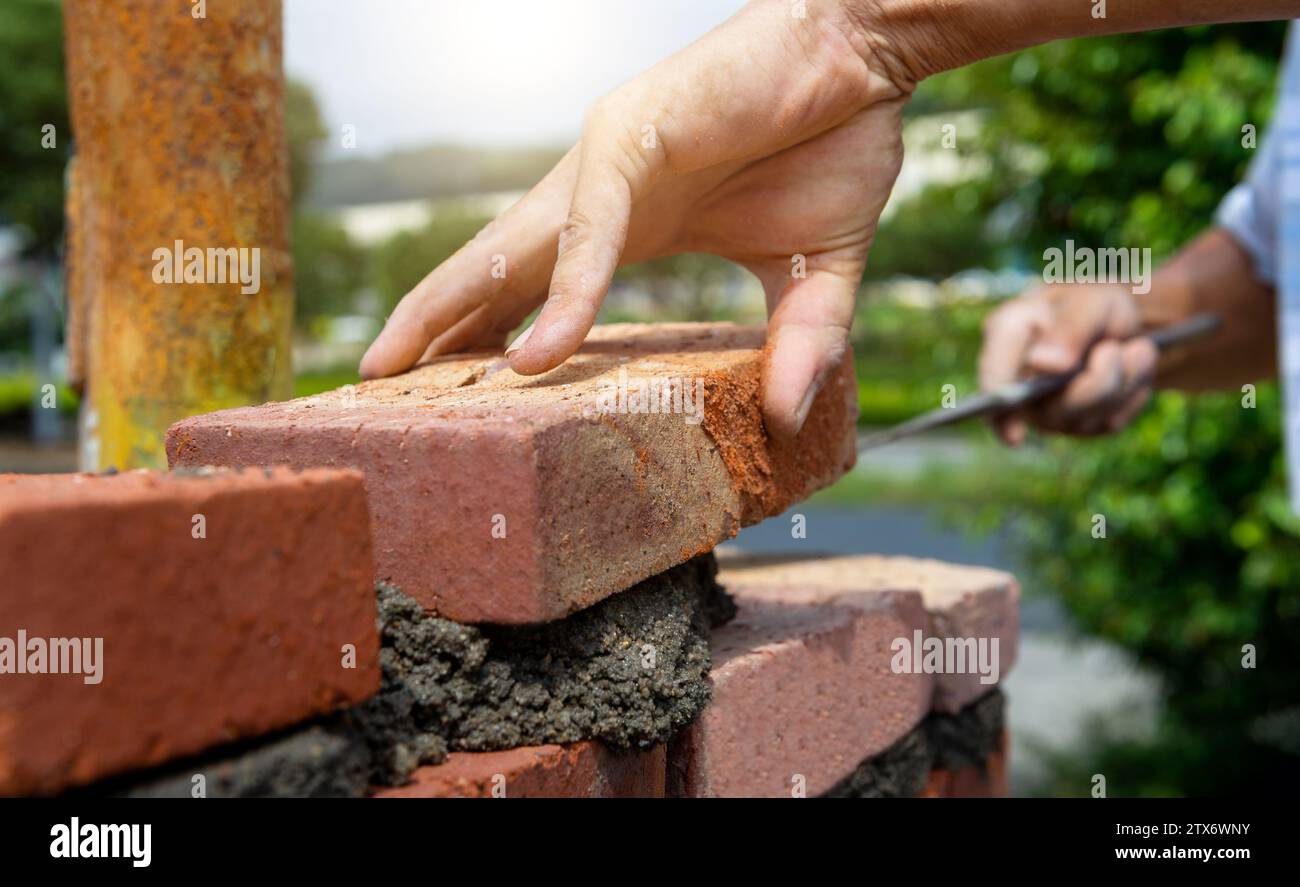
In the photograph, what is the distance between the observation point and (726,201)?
2.03m

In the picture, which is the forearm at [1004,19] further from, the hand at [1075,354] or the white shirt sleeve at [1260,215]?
the white shirt sleeve at [1260,215]

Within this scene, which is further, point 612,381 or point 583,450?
point 612,381

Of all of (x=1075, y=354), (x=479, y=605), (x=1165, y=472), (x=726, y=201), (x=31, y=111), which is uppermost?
(x=31, y=111)

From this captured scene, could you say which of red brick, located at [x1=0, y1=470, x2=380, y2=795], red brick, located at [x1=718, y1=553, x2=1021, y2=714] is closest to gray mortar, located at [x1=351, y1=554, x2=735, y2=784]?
red brick, located at [x1=0, y1=470, x2=380, y2=795]

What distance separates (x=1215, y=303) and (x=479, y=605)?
3.39 meters

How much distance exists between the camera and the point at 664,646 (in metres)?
1.54

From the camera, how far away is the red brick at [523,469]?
Answer: 129cm

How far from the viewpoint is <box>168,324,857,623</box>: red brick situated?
1291 mm

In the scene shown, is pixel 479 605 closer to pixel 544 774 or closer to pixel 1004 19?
pixel 544 774

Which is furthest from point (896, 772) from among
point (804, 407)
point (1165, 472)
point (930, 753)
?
point (1165, 472)

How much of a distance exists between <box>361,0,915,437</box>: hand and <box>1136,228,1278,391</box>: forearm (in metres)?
Answer: 2.27
